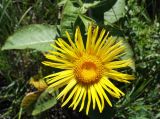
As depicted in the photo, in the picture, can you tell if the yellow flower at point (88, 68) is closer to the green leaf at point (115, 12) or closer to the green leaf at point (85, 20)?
the green leaf at point (85, 20)

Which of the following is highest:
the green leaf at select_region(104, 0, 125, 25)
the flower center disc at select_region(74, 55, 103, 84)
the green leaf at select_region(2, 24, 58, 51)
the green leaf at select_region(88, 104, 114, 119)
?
the green leaf at select_region(104, 0, 125, 25)

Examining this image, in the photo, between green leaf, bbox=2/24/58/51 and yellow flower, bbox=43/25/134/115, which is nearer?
yellow flower, bbox=43/25/134/115

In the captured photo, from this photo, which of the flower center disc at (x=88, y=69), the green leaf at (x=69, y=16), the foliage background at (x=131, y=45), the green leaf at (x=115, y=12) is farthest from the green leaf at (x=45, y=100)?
the green leaf at (x=115, y=12)

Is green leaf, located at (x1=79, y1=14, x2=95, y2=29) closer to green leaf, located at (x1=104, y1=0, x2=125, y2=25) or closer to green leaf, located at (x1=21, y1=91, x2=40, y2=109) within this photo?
green leaf, located at (x1=104, y1=0, x2=125, y2=25)

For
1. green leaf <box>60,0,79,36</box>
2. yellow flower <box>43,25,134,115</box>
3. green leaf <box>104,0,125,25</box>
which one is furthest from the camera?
green leaf <box>104,0,125,25</box>

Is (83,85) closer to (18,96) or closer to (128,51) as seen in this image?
(128,51)

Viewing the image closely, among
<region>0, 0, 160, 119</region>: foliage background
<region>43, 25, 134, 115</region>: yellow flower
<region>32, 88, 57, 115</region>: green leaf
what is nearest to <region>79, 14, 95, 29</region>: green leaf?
<region>43, 25, 134, 115</region>: yellow flower
